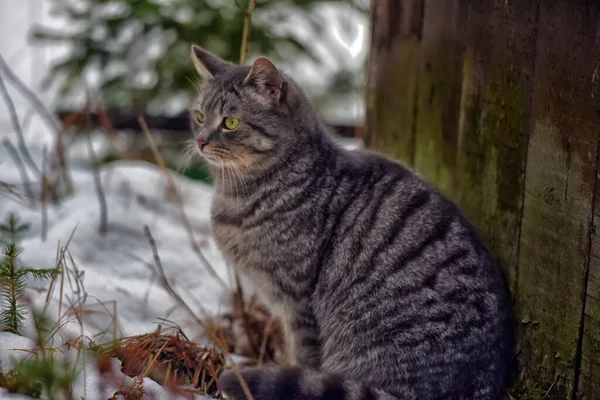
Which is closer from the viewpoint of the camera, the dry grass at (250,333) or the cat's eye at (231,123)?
the cat's eye at (231,123)

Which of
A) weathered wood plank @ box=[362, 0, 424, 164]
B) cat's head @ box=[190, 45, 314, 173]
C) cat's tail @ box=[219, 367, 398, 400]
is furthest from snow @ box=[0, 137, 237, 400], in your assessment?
weathered wood plank @ box=[362, 0, 424, 164]

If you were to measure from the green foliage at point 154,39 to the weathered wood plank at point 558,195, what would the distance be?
223 centimetres

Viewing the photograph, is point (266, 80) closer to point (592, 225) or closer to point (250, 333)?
point (250, 333)

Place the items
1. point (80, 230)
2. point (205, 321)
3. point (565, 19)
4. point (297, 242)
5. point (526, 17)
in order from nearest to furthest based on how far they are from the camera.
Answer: point (565, 19)
point (526, 17)
point (297, 242)
point (205, 321)
point (80, 230)

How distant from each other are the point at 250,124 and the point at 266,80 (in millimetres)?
→ 182

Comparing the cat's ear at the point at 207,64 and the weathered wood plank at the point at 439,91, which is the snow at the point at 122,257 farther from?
the weathered wood plank at the point at 439,91

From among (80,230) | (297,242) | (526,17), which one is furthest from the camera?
(80,230)

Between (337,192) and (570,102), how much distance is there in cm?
92

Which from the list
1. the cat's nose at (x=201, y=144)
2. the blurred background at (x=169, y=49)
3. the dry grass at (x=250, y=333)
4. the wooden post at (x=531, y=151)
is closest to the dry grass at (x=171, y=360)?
the dry grass at (x=250, y=333)

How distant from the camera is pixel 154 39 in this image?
4.42 m

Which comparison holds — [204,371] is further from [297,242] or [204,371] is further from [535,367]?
[535,367]

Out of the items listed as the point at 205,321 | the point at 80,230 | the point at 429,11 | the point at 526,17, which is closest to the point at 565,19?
the point at 526,17

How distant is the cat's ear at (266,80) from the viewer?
254cm

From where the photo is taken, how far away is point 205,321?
3.06 m
